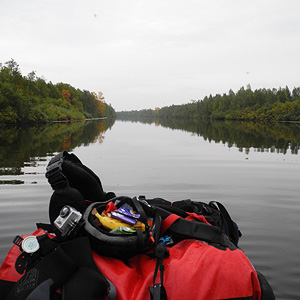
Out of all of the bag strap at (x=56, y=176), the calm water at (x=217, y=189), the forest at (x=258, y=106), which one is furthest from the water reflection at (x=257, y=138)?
the forest at (x=258, y=106)

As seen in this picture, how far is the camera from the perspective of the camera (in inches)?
78.6

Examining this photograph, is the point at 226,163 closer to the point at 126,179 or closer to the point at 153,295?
the point at 126,179

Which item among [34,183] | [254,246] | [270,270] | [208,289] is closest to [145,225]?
[208,289]

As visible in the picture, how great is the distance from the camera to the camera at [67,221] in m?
2.00

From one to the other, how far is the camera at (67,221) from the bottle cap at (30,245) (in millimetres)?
168

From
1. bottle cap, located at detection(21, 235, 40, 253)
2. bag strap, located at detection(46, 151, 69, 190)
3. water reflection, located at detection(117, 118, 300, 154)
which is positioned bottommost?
water reflection, located at detection(117, 118, 300, 154)

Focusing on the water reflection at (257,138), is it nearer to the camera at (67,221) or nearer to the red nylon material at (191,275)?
the red nylon material at (191,275)

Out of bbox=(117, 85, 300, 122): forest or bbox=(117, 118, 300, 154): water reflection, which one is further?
bbox=(117, 85, 300, 122): forest

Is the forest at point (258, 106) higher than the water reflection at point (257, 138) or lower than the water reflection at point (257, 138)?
higher

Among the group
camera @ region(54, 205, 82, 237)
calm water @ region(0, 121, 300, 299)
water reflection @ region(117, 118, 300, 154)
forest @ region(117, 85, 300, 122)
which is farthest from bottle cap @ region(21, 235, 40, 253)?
forest @ region(117, 85, 300, 122)

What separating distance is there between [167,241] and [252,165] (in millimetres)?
9132

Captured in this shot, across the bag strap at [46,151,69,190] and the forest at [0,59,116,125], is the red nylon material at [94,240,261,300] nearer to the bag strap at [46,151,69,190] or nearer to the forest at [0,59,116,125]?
the bag strap at [46,151,69,190]

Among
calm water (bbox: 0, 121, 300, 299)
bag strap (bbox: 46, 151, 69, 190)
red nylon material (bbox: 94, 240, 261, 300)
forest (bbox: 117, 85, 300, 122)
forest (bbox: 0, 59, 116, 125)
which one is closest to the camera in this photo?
red nylon material (bbox: 94, 240, 261, 300)

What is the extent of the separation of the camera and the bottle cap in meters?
0.17
